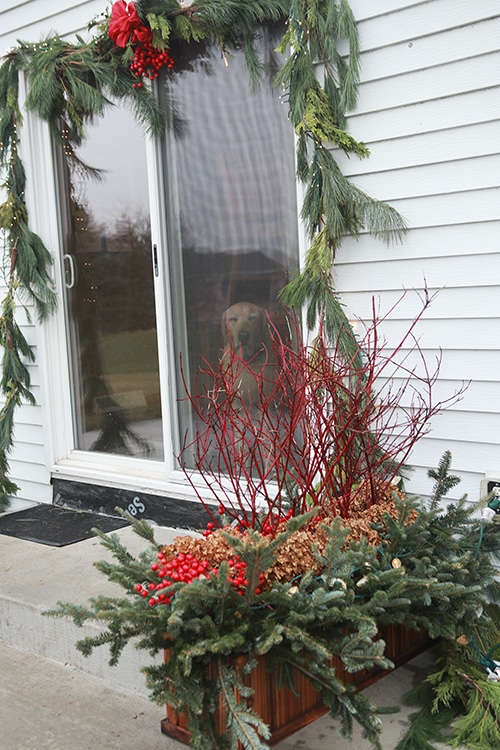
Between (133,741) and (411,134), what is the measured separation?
214 cm

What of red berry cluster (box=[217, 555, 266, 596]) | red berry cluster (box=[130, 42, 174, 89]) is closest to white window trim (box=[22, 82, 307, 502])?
red berry cluster (box=[130, 42, 174, 89])

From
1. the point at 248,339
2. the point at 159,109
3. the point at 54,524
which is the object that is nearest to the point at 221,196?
the point at 159,109

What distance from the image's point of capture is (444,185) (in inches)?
108

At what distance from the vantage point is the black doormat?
3.68 m

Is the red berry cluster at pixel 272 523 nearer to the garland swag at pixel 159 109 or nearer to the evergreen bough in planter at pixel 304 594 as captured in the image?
the evergreen bough in planter at pixel 304 594

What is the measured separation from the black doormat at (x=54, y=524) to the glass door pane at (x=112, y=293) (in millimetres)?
359

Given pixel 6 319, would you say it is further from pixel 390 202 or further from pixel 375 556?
pixel 375 556

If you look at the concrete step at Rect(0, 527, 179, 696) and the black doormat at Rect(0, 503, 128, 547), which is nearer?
the concrete step at Rect(0, 527, 179, 696)

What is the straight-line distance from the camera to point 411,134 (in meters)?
2.79

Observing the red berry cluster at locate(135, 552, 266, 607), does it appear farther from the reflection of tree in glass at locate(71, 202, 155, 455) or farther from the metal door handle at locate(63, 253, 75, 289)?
the metal door handle at locate(63, 253, 75, 289)

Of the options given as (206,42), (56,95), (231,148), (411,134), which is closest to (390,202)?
(411,134)

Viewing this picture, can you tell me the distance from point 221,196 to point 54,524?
1.77 m

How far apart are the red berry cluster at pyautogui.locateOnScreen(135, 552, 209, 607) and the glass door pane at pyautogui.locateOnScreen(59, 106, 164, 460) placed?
1.83 m

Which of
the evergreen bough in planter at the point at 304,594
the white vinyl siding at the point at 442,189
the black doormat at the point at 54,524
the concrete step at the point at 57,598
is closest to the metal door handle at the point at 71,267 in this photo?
the black doormat at the point at 54,524
